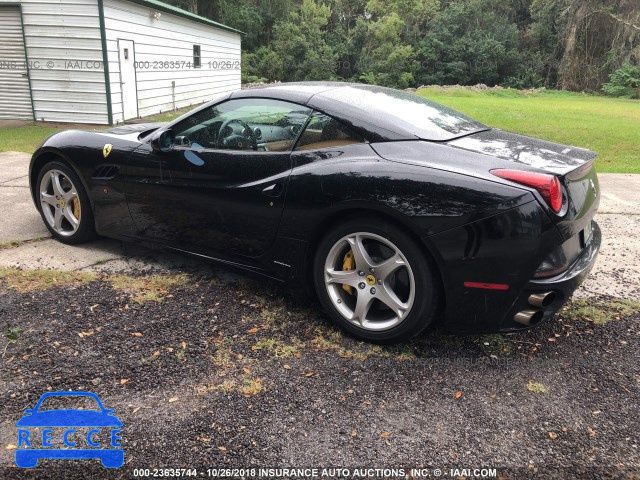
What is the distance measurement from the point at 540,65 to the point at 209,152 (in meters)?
44.2

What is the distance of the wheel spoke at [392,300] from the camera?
9.61 ft

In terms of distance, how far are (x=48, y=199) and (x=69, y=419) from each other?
2.75 meters

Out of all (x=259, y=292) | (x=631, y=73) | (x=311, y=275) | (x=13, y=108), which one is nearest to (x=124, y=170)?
(x=259, y=292)

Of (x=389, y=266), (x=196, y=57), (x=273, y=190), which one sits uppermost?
(x=196, y=57)

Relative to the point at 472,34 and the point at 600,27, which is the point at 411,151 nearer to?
the point at 600,27

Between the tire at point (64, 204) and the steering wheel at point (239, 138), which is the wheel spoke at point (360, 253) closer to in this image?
the steering wheel at point (239, 138)

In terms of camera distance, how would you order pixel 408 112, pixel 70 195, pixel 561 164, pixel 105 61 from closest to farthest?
pixel 561 164 → pixel 408 112 → pixel 70 195 → pixel 105 61

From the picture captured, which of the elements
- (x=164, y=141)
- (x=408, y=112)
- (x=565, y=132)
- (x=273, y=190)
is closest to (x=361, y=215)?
(x=273, y=190)

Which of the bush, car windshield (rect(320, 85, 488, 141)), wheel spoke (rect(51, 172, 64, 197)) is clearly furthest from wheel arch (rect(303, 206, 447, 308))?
the bush

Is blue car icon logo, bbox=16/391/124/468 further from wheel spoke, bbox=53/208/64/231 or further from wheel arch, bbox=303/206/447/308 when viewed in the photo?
wheel spoke, bbox=53/208/64/231

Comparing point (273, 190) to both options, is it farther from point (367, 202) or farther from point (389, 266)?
point (389, 266)

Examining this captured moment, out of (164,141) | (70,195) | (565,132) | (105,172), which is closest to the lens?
(164,141)

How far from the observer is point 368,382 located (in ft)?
9.04

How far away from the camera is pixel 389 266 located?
292cm
